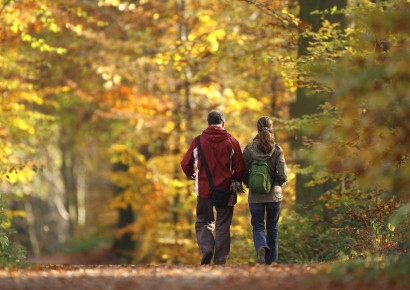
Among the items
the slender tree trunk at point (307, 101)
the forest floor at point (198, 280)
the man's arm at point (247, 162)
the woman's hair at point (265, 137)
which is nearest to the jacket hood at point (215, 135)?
the man's arm at point (247, 162)

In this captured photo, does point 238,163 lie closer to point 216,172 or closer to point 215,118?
point 216,172

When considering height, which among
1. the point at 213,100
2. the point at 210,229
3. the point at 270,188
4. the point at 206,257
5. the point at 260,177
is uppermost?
the point at 213,100

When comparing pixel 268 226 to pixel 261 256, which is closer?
pixel 261 256

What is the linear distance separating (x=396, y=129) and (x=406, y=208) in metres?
0.96

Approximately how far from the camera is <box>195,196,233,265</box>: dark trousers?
9.02 metres

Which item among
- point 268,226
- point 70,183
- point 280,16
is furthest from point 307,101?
point 70,183

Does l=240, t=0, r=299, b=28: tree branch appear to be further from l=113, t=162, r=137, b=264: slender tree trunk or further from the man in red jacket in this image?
l=113, t=162, r=137, b=264: slender tree trunk

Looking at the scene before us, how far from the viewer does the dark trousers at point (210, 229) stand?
9023 millimetres

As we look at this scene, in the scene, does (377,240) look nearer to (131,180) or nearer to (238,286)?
(238,286)

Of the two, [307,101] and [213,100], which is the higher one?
[213,100]

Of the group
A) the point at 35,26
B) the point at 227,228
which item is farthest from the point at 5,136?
the point at 227,228

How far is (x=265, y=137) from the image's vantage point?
858 centimetres

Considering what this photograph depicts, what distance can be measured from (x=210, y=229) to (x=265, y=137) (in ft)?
5.55

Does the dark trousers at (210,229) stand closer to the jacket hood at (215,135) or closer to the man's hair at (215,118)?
the jacket hood at (215,135)
